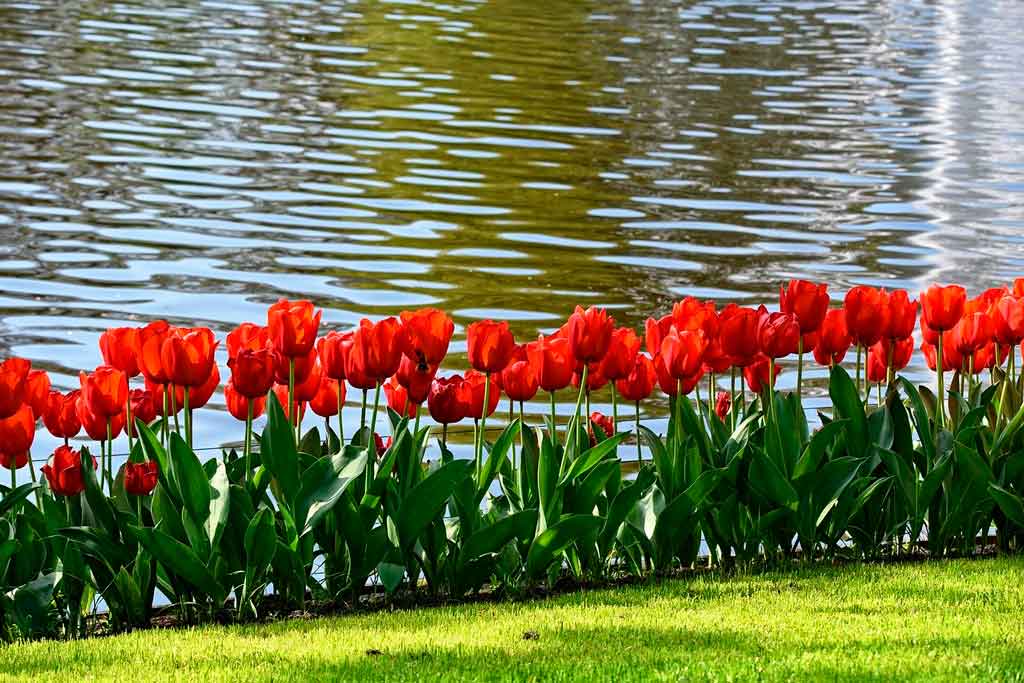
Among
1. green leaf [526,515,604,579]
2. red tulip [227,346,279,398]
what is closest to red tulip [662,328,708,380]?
green leaf [526,515,604,579]

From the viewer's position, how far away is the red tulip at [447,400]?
4.88m

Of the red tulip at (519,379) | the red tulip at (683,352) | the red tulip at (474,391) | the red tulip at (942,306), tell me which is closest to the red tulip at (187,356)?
the red tulip at (474,391)

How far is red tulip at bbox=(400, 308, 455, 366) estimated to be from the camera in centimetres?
475

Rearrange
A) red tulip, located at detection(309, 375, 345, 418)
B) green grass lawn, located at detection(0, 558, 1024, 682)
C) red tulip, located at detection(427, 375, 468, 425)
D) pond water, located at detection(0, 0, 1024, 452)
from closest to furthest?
green grass lawn, located at detection(0, 558, 1024, 682), red tulip, located at detection(427, 375, 468, 425), red tulip, located at detection(309, 375, 345, 418), pond water, located at detection(0, 0, 1024, 452)

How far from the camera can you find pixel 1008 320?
5398 mm

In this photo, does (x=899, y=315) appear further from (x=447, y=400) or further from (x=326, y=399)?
(x=326, y=399)

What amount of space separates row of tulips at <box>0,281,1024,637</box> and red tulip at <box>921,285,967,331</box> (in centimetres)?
1

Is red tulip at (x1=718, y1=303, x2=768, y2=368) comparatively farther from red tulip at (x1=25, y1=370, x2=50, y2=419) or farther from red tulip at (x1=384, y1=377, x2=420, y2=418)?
red tulip at (x1=25, y1=370, x2=50, y2=419)

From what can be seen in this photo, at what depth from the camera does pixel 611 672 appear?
4.02 meters

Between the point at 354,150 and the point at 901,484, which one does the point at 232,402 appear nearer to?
the point at 901,484

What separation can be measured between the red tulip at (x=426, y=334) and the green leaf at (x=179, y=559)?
865 mm

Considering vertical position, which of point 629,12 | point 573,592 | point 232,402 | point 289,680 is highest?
point 232,402

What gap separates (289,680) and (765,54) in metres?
25.6

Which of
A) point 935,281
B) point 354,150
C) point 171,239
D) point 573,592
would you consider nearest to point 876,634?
point 573,592
